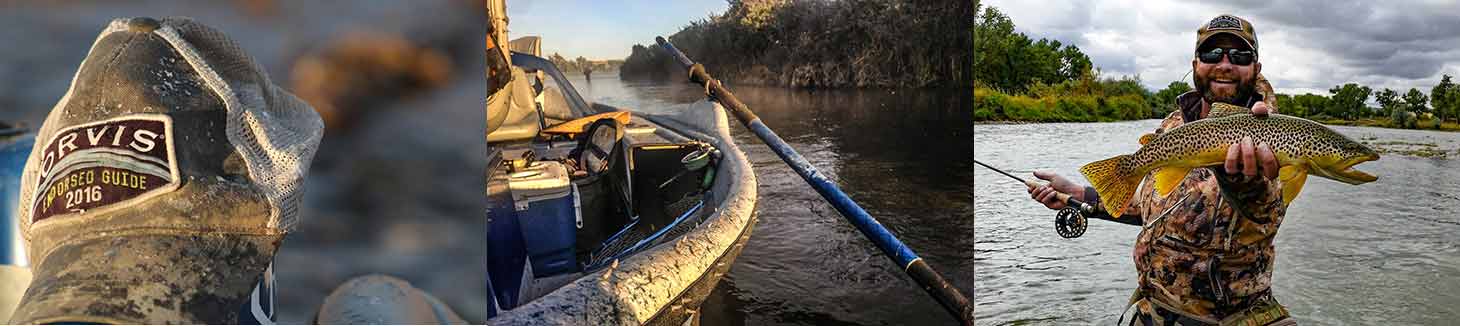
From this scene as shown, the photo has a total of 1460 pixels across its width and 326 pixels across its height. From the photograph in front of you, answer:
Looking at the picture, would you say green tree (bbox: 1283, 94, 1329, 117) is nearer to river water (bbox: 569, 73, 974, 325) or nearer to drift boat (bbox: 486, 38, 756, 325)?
river water (bbox: 569, 73, 974, 325)

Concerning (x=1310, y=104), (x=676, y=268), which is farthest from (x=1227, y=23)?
(x=676, y=268)

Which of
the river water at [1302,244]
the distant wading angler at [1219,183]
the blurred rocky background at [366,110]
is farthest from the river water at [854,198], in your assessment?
the distant wading angler at [1219,183]

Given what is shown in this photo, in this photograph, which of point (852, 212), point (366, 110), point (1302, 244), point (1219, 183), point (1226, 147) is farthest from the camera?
point (852, 212)

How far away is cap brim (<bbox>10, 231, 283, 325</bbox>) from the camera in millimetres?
1831

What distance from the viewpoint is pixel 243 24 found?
2.29m

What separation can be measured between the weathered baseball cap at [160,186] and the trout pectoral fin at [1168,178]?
1.88 metres

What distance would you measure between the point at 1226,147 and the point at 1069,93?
1170 millimetres

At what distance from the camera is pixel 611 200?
2660 millimetres

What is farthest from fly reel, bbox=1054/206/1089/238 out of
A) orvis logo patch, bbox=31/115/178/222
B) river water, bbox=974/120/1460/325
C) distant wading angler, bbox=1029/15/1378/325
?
orvis logo patch, bbox=31/115/178/222

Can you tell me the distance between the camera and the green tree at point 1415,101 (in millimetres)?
2520

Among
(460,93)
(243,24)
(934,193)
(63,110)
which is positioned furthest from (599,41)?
(63,110)

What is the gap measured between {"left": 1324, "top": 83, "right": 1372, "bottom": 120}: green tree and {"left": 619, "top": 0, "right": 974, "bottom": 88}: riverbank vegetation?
1027 mm

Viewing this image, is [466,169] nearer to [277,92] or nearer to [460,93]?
[460,93]

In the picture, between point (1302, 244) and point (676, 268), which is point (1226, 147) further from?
point (676, 268)
